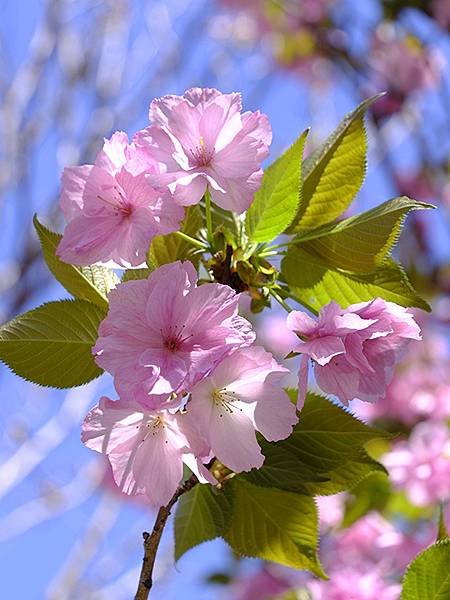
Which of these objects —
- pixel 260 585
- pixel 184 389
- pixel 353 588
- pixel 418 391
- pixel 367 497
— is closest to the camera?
pixel 184 389

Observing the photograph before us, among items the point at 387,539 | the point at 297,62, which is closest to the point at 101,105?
the point at 297,62

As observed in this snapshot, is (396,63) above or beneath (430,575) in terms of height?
beneath

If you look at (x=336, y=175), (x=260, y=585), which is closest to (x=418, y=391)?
(x=260, y=585)

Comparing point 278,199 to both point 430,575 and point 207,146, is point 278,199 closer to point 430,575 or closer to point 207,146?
point 207,146

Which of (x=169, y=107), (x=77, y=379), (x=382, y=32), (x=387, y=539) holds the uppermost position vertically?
(x=169, y=107)

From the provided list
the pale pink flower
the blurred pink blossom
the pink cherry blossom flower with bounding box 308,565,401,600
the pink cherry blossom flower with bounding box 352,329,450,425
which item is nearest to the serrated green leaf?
the pink cherry blossom flower with bounding box 308,565,401,600

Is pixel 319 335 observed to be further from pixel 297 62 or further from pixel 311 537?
pixel 297 62

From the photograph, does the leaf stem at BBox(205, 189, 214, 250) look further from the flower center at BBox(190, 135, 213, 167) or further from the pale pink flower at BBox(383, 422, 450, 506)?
the pale pink flower at BBox(383, 422, 450, 506)
